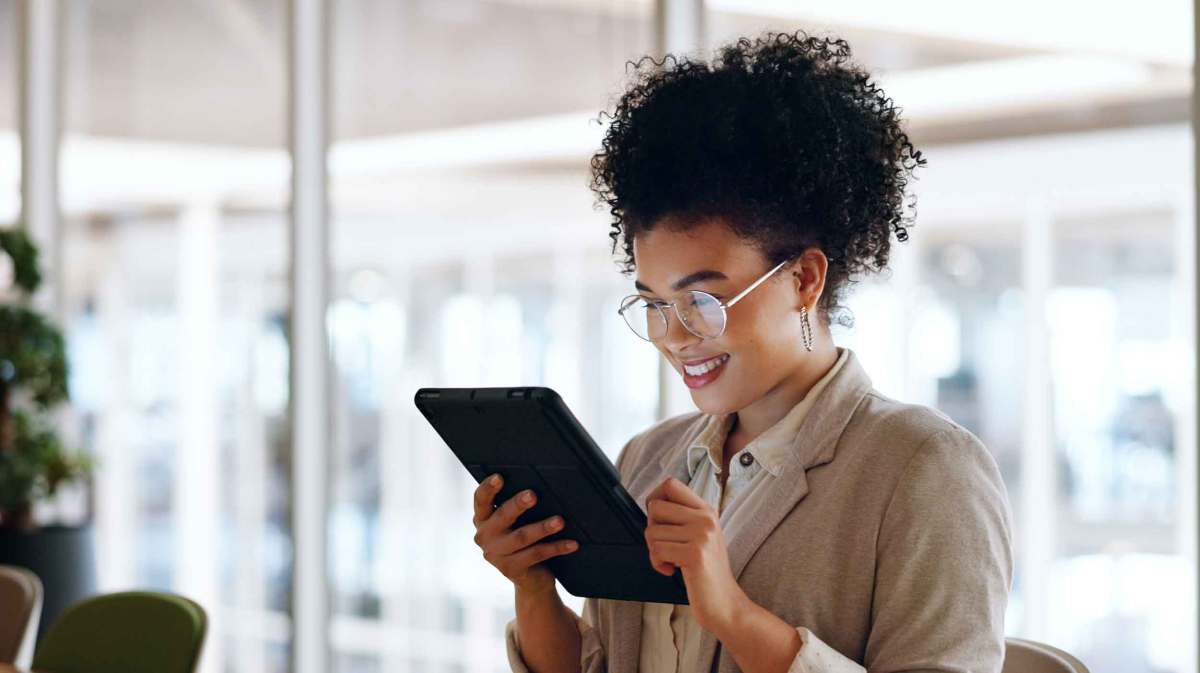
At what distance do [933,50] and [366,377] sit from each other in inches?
81.0

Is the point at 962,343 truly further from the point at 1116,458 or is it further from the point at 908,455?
the point at 908,455

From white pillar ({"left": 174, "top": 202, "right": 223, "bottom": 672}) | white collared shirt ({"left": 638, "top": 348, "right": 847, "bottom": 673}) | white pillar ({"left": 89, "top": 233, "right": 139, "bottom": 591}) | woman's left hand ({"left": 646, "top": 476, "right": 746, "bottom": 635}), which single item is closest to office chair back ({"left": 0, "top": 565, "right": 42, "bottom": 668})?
white collared shirt ({"left": 638, "top": 348, "right": 847, "bottom": 673})

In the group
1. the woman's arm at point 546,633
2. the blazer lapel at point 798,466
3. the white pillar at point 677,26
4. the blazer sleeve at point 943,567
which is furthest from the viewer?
the white pillar at point 677,26

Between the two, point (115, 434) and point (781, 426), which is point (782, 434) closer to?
point (781, 426)

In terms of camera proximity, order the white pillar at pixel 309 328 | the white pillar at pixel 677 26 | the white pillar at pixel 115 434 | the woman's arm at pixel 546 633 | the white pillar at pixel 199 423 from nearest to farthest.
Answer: the woman's arm at pixel 546 633, the white pillar at pixel 677 26, the white pillar at pixel 309 328, the white pillar at pixel 199 423, the white pillar at pixel 115 434

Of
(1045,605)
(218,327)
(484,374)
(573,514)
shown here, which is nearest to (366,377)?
(484,374)

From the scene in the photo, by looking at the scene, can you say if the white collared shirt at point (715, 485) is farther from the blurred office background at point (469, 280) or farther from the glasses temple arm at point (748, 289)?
the blurred office background at point (469, 280)

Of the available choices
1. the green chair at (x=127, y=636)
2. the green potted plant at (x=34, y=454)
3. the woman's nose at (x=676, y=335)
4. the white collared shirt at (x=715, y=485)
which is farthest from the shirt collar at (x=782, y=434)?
the green potted plant at (x=34, y=454)

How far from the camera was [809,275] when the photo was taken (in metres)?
1.58

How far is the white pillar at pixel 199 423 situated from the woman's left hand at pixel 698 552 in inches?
150

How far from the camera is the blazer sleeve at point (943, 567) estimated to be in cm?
138

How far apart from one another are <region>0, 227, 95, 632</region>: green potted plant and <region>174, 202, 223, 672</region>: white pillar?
15.8 inches

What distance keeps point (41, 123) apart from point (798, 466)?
15.9 feet

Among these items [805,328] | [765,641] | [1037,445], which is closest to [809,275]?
[805,328]
